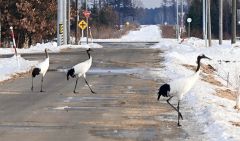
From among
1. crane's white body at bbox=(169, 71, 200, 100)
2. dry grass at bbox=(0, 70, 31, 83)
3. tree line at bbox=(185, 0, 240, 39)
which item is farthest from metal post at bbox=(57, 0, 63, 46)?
tree line at bbox=(185, 0, 240, 39)

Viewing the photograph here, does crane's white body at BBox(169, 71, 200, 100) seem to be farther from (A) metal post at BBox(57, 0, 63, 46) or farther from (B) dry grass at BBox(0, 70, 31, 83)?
(A) metal post at BBox(57, 0, 63, 46)

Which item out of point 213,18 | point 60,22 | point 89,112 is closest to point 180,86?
point 89,112

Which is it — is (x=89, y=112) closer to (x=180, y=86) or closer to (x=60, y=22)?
(x=180, y=86)

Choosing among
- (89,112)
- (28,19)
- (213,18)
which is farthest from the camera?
(213,18)

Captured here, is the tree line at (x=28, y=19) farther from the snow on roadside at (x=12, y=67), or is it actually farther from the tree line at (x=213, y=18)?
the tree line at (x=213, y=18)

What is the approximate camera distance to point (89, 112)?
15797 millimetres

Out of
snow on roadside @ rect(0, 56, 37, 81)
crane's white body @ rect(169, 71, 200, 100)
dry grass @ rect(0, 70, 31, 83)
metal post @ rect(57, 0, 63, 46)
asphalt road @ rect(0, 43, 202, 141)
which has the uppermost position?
metal post @ rect(57, 0, 63, 46)

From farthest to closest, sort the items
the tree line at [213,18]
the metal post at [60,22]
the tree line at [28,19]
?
the tree line at [213,18] → the tree line at [28,19] → the metal post at [60,22]

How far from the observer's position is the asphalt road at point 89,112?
12578 mm

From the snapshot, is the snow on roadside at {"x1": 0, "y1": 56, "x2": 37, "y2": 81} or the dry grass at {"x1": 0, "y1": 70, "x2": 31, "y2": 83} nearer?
the dry grass at {"x1": 0, "y1": 70, "x2": 31, "y2": 83}

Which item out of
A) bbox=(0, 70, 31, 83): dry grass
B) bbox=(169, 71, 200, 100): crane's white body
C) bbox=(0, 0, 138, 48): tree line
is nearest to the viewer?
bbox=(169, 71, 200, 100): crane's white body

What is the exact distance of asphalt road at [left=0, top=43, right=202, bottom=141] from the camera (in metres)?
12.6

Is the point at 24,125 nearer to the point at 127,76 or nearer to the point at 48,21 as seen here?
the point at 127,76

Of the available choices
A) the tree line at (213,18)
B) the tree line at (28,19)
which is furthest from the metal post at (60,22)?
the tree line at (213,18)
